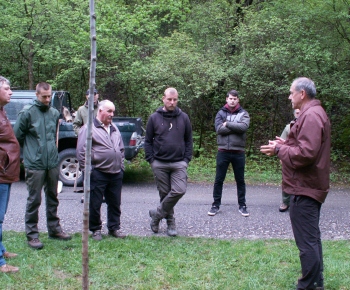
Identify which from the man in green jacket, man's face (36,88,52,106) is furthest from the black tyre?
man's face (36,88,52,106)

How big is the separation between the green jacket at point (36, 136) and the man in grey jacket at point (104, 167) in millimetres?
446

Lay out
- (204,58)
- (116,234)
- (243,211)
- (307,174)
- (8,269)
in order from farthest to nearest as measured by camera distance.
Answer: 1. (204,58)
2. (243,211)
3. (116,234)
4. (8,269)
5. (307,174)

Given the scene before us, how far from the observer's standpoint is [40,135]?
5125mm

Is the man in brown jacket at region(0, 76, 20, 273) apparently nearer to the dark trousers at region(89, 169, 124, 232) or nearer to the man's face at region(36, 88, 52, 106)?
the man's face at region(36, 88, 52, 106)

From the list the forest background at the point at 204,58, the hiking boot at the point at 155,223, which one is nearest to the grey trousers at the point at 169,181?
the hiking boot at the point at 155,223

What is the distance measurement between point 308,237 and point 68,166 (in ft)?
21.2

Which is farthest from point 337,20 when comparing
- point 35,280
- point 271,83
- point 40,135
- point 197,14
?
point 35,280

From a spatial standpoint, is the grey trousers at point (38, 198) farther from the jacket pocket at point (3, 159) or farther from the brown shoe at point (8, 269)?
the brown shoe at point (8, 269)

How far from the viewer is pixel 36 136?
202 inches

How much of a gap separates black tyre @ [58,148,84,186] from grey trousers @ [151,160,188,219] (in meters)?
→ 3.81

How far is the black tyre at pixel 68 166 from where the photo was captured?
30.5 ft

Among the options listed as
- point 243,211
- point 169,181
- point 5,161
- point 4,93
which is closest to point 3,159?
point 5,161

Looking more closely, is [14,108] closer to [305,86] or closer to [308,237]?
[305,86]

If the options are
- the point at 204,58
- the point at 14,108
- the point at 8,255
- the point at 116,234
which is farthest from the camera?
the point at 204,58
